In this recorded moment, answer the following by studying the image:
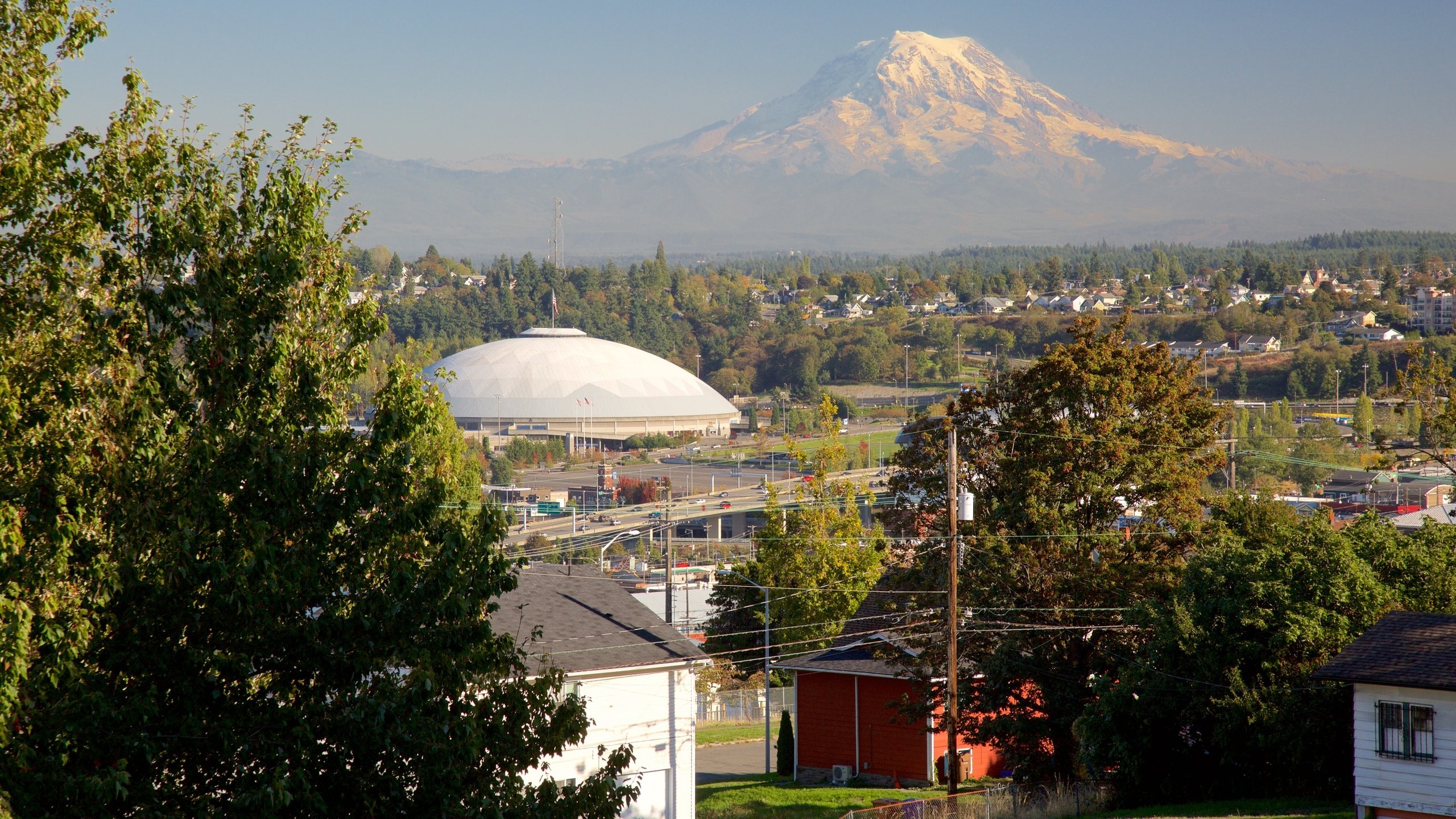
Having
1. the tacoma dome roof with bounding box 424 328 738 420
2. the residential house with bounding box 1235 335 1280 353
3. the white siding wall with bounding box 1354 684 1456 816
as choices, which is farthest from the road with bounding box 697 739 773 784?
the residential house with bounding box 1235 335 1280 353

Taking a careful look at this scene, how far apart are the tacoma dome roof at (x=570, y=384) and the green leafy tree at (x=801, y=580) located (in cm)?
11579

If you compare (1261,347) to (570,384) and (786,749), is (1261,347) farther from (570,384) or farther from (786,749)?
(786,749)

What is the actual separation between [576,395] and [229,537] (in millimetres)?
162268

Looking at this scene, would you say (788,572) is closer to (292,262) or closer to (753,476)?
(292,262)

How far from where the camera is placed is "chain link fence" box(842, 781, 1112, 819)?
21.3 meters

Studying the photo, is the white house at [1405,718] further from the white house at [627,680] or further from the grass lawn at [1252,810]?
the white house at [627,680]

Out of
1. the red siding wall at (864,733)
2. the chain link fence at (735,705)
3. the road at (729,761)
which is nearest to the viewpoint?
the red siding wall at (864,733)

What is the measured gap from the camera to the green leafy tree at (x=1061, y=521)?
24.1 metres

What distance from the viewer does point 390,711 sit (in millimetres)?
9453

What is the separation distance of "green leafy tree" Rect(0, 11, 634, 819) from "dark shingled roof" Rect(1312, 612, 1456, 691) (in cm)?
1303

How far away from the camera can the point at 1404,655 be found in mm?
19031

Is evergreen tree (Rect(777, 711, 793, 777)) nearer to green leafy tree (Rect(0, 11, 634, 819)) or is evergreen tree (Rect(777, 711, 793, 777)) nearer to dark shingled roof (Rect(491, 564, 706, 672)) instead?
dark shingled roof (Rect(491, 564, 706, 672))

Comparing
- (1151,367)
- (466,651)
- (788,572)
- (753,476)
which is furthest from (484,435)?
(466,651)

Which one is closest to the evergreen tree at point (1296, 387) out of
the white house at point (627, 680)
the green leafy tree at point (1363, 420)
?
the green leafy tree at point (1363, 420)
